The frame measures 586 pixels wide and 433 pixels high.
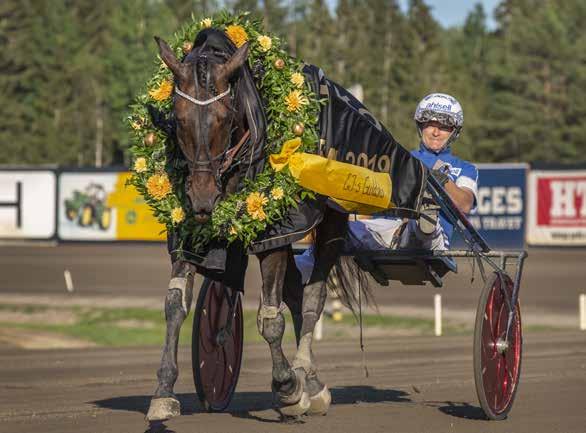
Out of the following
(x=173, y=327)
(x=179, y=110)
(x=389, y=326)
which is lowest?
(x=389, y=326)

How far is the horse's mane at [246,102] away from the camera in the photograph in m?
6.48

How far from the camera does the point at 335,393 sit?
29.4 feet

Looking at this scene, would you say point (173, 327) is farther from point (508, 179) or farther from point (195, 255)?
point (508, 179)

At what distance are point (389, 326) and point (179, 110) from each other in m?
13.5

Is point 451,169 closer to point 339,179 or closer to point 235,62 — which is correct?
point 339,179

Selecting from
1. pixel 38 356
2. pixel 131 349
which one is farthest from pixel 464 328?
pixel 38 356

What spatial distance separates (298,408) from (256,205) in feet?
3.80

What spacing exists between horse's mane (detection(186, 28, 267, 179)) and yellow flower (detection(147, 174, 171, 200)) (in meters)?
0.38

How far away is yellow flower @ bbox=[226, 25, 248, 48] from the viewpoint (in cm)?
679

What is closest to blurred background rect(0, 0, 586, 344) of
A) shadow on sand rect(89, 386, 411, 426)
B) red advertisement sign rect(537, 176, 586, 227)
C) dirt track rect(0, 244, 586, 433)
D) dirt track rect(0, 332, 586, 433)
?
red advertisement sign rect(537, 176, 586, 227)

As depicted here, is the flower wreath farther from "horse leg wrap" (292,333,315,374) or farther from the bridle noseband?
"horse leg wrap" (292,333,315,374)

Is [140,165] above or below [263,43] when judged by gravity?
below

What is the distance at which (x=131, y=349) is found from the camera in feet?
47.1

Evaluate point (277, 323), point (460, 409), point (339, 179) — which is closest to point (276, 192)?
point (339, 179)
